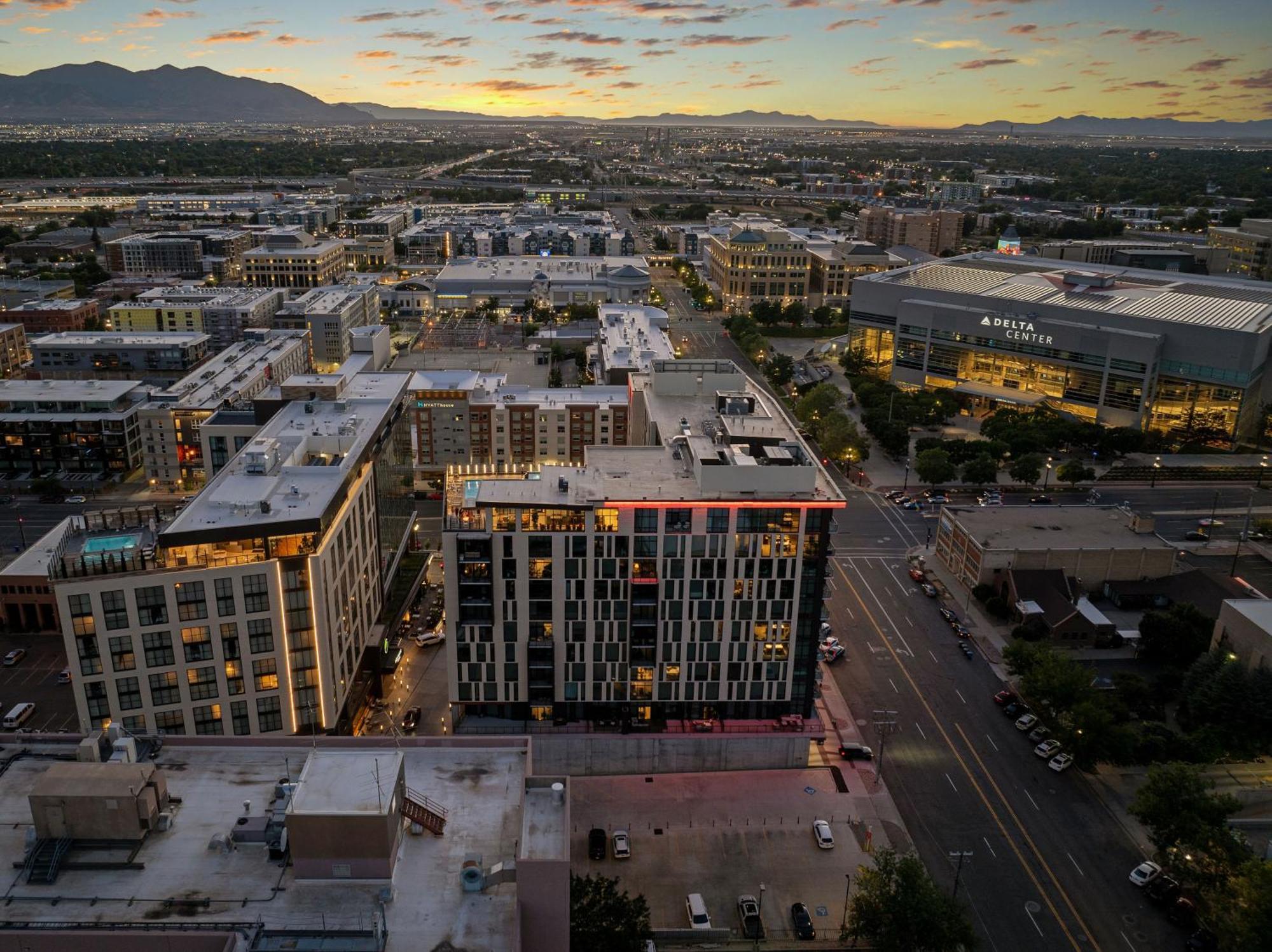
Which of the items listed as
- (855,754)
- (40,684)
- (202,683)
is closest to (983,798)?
(855,754)

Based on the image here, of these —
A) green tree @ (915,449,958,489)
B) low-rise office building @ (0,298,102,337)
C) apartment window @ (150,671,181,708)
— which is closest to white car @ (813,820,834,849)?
apartment window @ (150,671,181,708)

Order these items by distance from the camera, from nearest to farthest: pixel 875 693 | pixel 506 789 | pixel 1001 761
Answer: pixel 506 789 → pixel 1001 761 → pixel 875 693

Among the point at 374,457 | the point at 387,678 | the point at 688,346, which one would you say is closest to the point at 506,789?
the point at 387,678

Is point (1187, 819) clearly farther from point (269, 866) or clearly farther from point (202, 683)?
point (202, 683)

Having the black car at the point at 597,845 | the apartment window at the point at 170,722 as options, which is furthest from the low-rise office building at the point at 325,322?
the black car at the point at 597,845

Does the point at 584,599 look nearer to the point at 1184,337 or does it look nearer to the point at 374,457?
the point at 374,457

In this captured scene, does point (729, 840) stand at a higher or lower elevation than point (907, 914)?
lower

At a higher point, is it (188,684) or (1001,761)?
(188,684)
